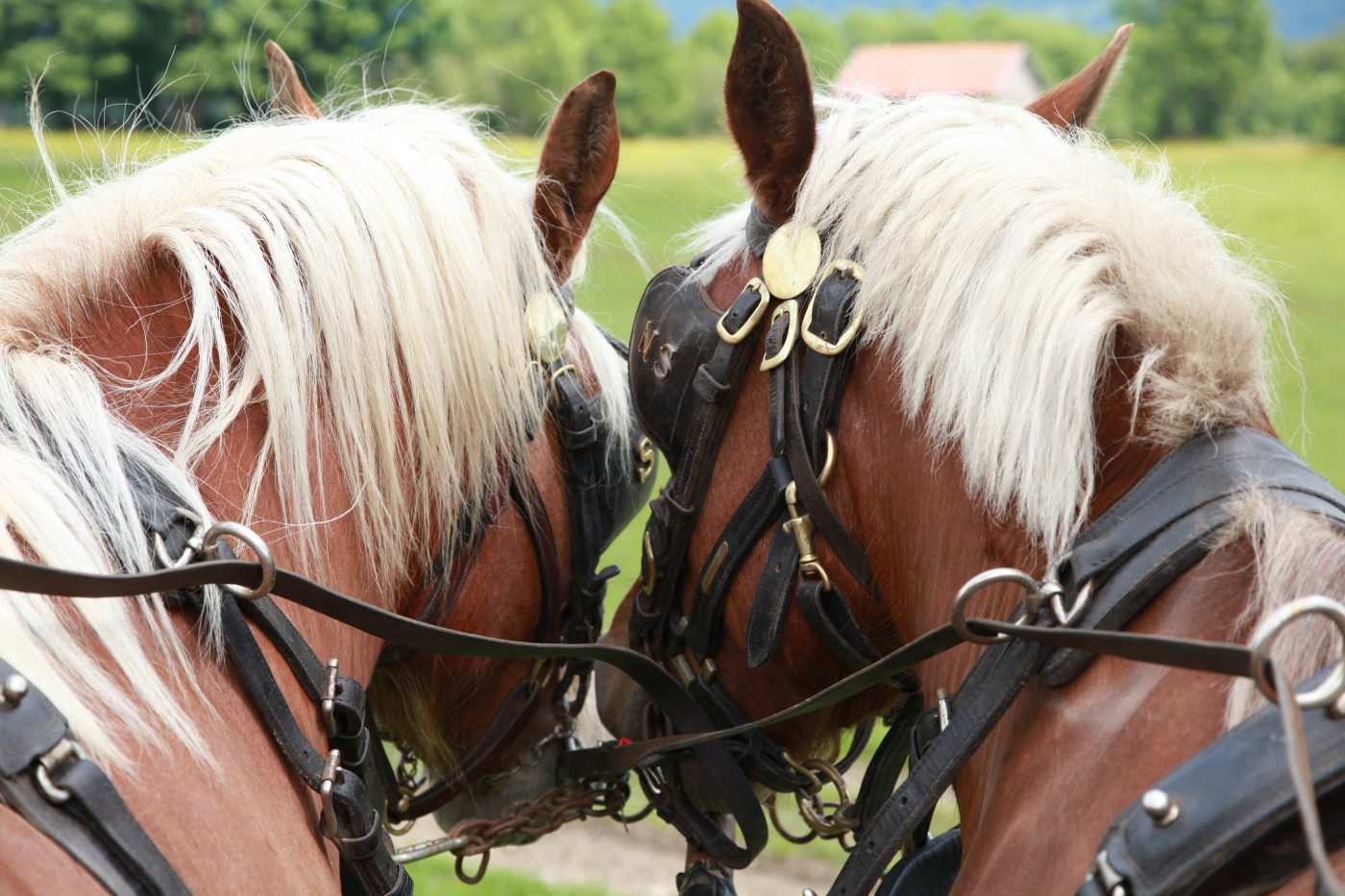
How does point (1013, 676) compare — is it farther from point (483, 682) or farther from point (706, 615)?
point (483, 682)

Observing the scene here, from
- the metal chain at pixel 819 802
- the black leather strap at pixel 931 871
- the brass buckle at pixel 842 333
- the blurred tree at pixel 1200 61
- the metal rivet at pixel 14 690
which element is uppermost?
the brass buckle at pixel 842 333

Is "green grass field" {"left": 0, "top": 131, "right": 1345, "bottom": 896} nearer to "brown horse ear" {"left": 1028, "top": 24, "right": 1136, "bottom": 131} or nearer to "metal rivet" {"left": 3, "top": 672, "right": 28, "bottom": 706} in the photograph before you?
"brown horse ear" {"left": 1028, "top": 24, "right": 1136, "bottom": 131}

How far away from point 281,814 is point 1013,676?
2.64ft

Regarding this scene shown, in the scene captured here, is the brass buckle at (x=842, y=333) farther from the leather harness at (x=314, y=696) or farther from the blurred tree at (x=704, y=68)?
the blurred tree at (x=704, y=68)

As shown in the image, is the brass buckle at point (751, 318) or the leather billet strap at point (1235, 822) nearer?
the leather billet strap at point (1235, 822)

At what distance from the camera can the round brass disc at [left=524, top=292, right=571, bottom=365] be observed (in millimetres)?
1675

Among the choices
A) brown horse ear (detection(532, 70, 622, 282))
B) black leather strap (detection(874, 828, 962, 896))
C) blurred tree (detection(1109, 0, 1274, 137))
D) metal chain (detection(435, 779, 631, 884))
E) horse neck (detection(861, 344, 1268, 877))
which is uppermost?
brown horse ear (detection(532, 70, 622, 282))

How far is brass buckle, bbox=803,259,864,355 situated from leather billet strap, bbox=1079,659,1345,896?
25.4 inches

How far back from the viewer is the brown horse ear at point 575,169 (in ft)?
5.74

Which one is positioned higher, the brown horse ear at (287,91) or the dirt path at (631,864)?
the brown horse ear at (287,91)

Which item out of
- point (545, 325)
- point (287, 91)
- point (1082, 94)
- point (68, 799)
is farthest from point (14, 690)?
point (1082, 94)

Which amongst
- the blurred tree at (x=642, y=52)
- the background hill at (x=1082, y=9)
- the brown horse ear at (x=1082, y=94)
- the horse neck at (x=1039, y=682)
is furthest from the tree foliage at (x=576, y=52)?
the background hill at (x=1082, y=9)

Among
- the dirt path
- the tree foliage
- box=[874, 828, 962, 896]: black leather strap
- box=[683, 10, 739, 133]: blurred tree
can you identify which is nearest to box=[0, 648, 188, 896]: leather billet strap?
box=[874, 828, 962, 896]: black leather strap

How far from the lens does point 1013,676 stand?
48.3 inches
